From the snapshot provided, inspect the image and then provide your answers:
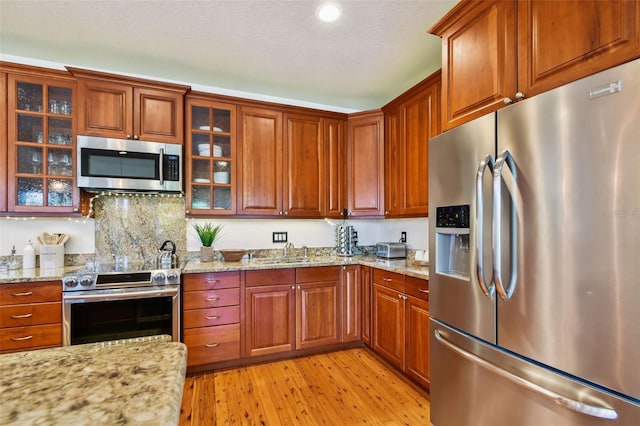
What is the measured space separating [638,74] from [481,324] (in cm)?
109

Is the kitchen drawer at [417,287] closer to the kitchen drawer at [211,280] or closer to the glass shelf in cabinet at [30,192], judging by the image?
the kitchen drawer at [211,280]

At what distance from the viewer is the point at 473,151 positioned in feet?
4.79

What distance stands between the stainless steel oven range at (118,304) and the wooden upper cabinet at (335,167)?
64.2 inches

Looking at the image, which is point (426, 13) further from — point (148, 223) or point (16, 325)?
point (16, 325)

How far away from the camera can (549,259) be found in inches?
44.4

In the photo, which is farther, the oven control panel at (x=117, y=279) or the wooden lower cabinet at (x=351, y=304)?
the wooden lower cabinet at (x=351, y=304)

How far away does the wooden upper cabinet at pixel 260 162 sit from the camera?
9.61 ft

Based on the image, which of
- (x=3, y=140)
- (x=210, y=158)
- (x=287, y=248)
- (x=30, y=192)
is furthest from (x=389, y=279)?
(x=3, y=140)

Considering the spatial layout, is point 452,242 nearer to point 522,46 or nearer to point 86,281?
point 522,46

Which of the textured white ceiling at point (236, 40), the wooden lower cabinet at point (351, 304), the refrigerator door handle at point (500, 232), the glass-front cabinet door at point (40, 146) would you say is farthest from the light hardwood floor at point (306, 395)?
the textured white ceiling at point (236, 40)

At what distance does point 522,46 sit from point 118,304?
2.95 m

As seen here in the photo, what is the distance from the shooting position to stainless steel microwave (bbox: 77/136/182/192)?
2426 mm

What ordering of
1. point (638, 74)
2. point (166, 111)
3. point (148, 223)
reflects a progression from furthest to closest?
point (148, 223)
point (166, 111)
point (638, 74)

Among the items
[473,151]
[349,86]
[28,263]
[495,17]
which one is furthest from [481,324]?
[28,263]
